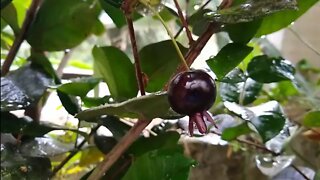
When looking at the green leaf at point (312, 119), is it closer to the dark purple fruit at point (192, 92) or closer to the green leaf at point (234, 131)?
the green leaf at point (234, 131)

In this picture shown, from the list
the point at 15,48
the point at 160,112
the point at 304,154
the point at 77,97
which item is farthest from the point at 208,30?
the point at 304,154

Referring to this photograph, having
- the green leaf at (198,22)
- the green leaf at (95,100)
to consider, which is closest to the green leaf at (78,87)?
the green leaf at (95,100)

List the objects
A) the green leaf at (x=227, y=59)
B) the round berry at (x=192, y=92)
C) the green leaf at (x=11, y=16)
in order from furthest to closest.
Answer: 1. the green leaf at (x=11, y=16)
2. the green leaf at (x=227, y=59)
3. the round berry at (x=192, y=92)

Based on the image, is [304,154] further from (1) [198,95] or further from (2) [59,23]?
(1) [198,95]

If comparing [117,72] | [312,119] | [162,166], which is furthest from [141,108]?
[312,119]

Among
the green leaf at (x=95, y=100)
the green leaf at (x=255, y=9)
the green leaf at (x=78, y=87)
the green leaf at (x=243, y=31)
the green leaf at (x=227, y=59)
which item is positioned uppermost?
the green leaf at (x=255, y=9)

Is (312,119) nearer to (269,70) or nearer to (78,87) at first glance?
(269,70)
